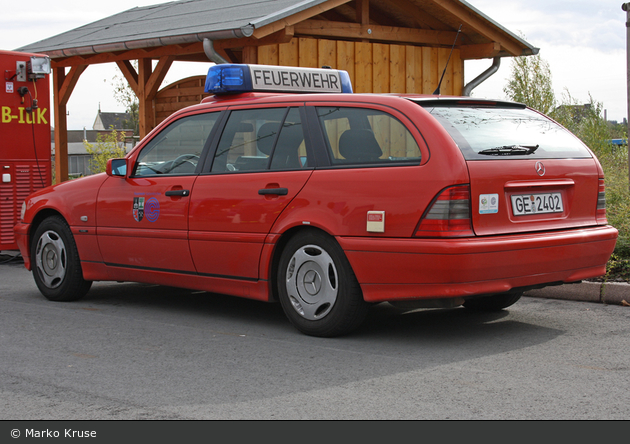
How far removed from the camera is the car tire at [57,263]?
7035 millimetres

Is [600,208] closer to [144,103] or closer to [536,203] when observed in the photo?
[536,203]

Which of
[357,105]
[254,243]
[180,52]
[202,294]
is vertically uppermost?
[180,52]

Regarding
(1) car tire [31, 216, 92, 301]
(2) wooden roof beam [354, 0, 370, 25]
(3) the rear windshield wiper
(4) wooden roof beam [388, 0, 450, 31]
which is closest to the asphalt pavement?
(3) the rear windshield wiper

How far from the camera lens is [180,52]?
40.4 ft

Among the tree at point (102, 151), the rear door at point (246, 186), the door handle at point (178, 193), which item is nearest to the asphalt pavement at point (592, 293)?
the rear door at point (246, 186)

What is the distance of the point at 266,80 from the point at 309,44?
6.19m

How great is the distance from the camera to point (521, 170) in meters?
5.09

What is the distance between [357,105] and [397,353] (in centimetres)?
165

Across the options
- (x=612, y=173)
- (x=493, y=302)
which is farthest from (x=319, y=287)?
(x=612, y=173)

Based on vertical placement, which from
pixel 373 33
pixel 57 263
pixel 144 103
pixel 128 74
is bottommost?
pixel 57 263

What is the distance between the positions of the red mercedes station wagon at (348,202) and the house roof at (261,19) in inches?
181

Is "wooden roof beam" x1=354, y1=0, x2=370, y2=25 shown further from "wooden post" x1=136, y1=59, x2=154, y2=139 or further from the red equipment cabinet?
the red equipment cabinet

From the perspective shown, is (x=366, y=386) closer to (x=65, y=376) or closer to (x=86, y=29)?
(x=65, y=376)
